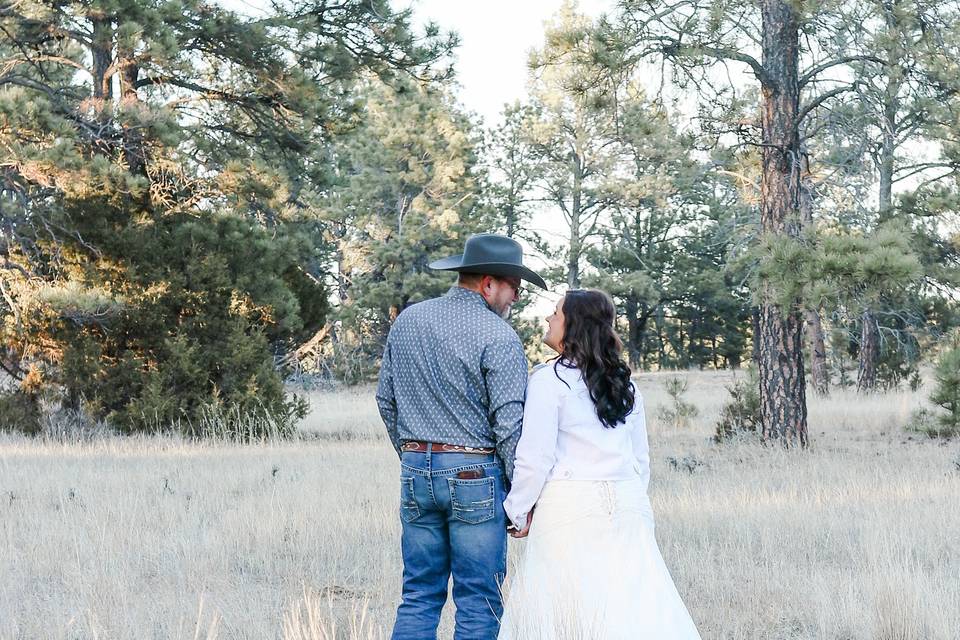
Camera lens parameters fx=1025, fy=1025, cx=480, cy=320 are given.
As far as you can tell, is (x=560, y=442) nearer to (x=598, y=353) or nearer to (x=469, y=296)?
(x=598, y=353)

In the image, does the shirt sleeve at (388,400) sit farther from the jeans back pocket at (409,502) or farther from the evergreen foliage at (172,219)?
the evergreen foliage at (172,219)

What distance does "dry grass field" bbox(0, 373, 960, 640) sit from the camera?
5.37 metres

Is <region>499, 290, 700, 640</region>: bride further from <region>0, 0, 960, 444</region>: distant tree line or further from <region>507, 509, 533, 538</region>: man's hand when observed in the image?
<region>0, 0, 960, 444</region>: distant tree line

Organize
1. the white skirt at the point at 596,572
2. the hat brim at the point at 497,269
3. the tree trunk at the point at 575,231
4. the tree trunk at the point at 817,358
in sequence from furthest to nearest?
A: 1. the tree trunk at the point at 575,231
2. the tree trunk at the point at 817,358
3. the hat brim at the point at 497,269
4. the white skirt at the point at 596,572

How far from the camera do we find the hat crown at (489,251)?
4.49 metres

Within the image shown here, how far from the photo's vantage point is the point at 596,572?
4.21 m

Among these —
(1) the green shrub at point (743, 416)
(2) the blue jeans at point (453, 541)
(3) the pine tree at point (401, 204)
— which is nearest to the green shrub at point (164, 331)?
(1) the green shrub at point (743, 416)

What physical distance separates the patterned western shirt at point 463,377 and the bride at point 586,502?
89 millimetres

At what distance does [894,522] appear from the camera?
295 inches

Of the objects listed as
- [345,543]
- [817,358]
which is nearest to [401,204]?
[817,358]

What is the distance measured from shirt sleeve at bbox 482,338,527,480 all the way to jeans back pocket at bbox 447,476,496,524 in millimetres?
137

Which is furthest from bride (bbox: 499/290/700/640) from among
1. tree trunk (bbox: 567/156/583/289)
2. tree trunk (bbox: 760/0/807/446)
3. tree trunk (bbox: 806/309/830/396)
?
tree trunk (bbox: 567/156/583/289)

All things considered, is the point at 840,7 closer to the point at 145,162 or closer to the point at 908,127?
the point at 145,162

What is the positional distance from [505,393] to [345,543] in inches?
132
